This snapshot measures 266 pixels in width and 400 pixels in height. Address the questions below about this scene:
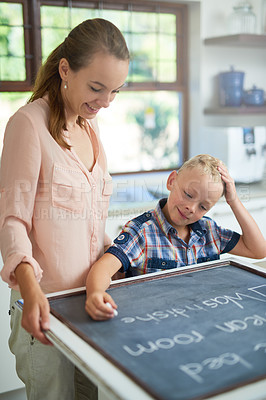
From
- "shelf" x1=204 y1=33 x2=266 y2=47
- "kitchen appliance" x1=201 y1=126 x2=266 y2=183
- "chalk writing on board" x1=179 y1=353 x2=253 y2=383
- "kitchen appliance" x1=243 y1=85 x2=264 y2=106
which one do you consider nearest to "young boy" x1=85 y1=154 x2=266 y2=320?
"chalk writing on board" x1=179 y1=353 x2=253 y2=383

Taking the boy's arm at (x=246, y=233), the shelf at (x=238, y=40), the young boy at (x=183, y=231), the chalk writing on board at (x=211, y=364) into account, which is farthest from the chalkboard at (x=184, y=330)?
the shelf at (x=238, y=40)

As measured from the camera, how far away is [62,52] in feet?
4.88

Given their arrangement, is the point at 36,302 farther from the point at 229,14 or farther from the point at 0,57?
the point at 229,14

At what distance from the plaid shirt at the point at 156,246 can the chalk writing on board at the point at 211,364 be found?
1.91 ft

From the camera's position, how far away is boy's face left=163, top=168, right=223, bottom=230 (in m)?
1.58

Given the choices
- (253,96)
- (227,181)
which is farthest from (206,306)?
(253,96)

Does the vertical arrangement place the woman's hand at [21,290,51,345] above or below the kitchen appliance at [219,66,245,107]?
below

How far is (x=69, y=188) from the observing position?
1479mm

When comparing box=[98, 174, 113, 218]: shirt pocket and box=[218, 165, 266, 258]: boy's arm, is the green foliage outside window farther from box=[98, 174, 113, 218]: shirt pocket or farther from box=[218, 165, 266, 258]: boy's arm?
box=[218, 165, 266, 258]: boy's arm

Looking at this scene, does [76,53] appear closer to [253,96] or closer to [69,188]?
[69,188]

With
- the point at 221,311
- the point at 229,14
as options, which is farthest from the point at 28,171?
the point at 229,14

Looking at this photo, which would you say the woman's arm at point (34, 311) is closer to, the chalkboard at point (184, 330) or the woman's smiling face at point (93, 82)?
the chalkboard at point (184, 330)

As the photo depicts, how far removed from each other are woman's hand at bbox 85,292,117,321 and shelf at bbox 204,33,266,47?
2592 millimetres

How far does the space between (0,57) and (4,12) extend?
0.27 meters
